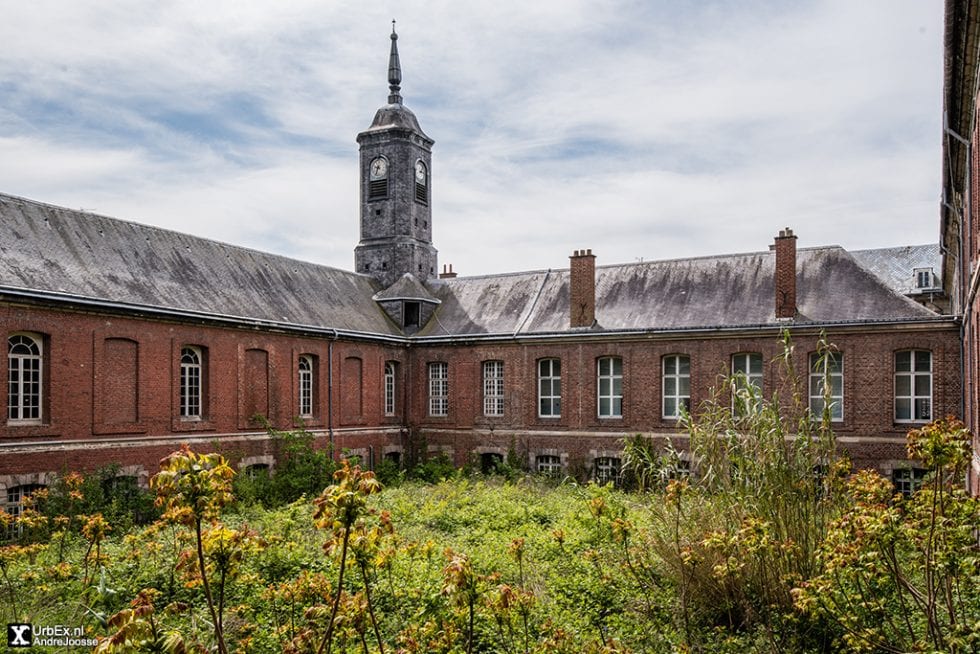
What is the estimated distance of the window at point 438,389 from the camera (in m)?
26.4

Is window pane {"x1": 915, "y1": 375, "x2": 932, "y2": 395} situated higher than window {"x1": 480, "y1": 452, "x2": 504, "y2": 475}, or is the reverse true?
window pane {"x1": 915, "y1": 375, "x2": 932, "y2": 395}

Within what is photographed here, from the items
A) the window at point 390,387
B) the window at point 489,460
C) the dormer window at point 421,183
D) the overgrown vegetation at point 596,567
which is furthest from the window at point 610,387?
the dormer window at point 421,183

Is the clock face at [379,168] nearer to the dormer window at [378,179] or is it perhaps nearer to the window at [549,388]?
the dormer window at [378,179]

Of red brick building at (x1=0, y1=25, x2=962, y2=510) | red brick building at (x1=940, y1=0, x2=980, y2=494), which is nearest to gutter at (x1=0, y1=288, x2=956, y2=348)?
red brick building at (x1=0, y1=25, x2=962, y2=510)

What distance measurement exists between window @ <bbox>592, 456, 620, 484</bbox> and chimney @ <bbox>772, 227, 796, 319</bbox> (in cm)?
609

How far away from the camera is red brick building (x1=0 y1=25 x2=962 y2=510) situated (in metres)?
17.3

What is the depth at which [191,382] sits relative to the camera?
20016 millimetres

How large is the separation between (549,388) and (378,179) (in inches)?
408

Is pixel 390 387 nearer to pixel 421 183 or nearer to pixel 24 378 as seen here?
pixel 421 183

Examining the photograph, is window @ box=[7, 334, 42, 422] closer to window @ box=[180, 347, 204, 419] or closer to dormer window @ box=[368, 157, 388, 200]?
window @ box=[180, 347, 204, 419]

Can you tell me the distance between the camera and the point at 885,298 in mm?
21094

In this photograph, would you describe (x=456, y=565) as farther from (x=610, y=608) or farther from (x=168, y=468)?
(x=610, y=608)

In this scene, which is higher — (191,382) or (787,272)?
(787,272)

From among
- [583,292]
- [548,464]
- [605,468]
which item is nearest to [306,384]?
[548,464]
